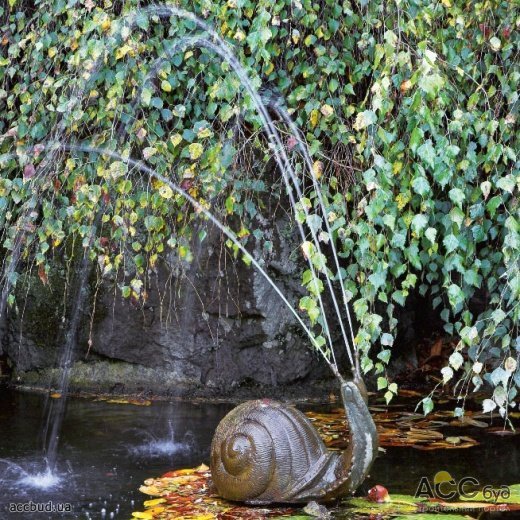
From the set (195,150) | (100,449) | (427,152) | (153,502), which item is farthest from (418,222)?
(100,449)

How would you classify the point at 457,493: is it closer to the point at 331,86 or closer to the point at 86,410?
the point at 331,86

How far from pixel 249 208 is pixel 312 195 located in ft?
1.69

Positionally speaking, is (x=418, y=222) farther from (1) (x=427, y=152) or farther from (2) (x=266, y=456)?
(2) (x=266, y=456)

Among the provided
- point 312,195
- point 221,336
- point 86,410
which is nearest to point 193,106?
point 312,195

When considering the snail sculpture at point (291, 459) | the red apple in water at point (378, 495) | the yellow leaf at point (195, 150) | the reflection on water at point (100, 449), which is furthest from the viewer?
the yellow leaf at point (195, 150)

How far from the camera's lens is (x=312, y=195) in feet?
13.5

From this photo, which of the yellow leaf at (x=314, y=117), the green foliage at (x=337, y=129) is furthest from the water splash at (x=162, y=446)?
the yellow leaf at (x=314, y=117)

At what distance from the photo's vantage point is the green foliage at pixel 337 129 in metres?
3.66

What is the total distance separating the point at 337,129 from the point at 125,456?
1.96 metres

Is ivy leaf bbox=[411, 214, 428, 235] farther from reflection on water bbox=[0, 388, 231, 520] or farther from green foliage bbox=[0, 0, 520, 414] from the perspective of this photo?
reflection on water bbox=[0, 388, 231, 520]

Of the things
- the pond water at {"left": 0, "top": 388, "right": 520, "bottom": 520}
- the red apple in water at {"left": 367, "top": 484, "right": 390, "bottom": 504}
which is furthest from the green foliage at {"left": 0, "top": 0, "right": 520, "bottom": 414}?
the red apple in water at {"left": 367, "top": 484, "right": 390, "bottom": 504}

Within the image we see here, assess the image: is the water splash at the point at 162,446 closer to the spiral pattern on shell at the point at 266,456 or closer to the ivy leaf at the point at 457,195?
the spiral pattern on shell at the point at 266,456

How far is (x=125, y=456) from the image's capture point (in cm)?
417

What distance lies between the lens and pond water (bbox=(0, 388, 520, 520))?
3.54 meters
